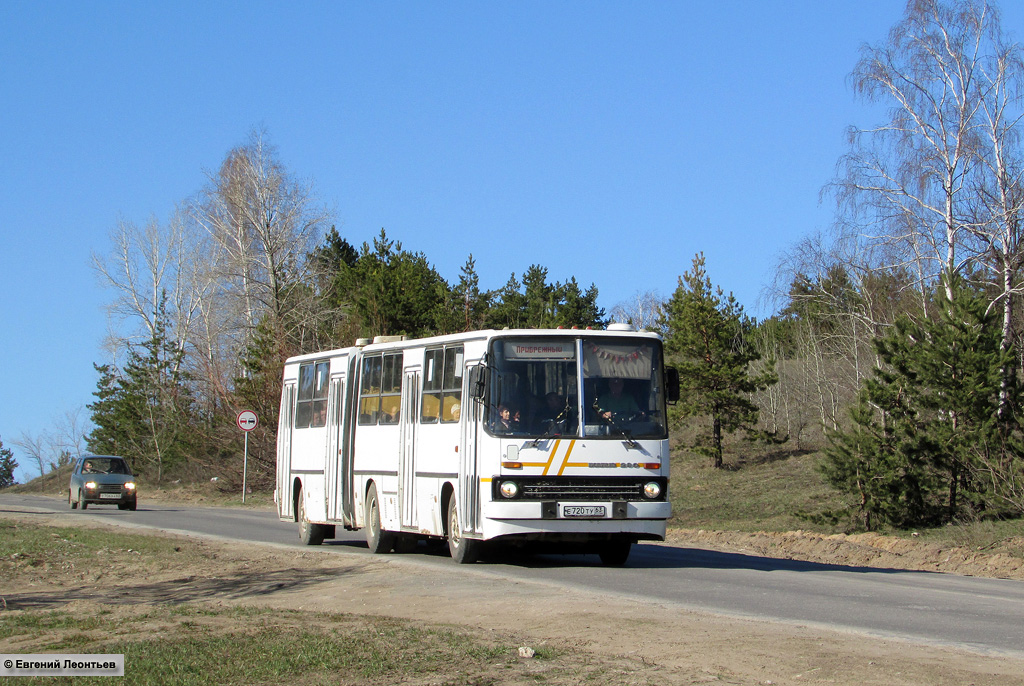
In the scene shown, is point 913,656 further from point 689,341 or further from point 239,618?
point 689,341

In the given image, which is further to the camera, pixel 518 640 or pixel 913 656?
pixel 518 640

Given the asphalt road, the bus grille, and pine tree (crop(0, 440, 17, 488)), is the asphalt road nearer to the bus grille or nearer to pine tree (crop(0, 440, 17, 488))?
the bus grille

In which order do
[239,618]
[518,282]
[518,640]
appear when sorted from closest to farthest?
[518,640] < [239,618] < [518,282]

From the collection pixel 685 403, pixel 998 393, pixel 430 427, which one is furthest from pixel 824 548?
pixel 685 403

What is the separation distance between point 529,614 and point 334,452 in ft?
34.3

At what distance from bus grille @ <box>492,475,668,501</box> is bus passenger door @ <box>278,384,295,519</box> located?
9321 mm

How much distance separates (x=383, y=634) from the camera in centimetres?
948

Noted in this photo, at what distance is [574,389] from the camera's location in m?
15.2

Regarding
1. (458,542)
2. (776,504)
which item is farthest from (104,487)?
(458,542)

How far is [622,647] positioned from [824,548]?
14.8 m

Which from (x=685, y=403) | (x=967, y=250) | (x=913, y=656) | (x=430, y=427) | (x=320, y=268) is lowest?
(x=913, y=656)

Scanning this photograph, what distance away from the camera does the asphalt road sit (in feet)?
33.5

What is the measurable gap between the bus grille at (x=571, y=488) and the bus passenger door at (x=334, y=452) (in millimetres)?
6366

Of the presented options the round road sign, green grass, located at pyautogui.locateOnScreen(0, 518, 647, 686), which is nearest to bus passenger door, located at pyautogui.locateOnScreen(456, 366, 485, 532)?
green grass, located at pyautogui.locateOnScreen(0, 518, 647, 686)
